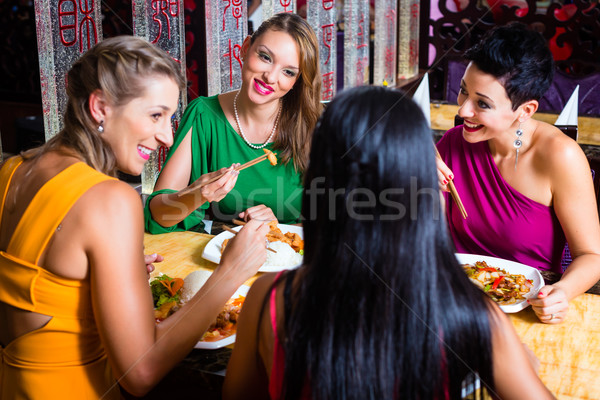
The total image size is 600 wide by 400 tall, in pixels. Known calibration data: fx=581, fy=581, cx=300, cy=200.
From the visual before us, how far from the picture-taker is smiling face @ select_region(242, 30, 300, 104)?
232 centimetres

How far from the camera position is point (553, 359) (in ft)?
4.46

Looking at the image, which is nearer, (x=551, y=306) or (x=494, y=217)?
(x=551, y=306)

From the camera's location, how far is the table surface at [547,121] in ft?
12.1

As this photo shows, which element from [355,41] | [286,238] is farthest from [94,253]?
[355,41]

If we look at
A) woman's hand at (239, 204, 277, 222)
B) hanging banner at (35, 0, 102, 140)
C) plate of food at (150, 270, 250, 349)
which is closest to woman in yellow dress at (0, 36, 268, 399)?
plate of food at (150, 270, 250, 349)

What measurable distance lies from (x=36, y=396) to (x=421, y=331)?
913 millimetres

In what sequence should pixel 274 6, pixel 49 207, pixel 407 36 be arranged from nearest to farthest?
pixel 49 207, pixel 274 6, pixel 407 36

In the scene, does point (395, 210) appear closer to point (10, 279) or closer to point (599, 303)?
point (10, 279)

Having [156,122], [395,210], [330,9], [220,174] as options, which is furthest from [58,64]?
[330,9]

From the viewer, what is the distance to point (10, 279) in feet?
4.33

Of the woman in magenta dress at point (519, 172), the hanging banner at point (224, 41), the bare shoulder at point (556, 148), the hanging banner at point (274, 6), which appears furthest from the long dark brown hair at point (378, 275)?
the hanging banner at point (274, 6)

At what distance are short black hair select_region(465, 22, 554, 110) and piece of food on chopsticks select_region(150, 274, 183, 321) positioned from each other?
1240 mm

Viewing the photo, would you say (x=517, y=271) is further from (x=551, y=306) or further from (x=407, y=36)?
(x=407, y=36)

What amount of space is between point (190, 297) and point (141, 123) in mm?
506
